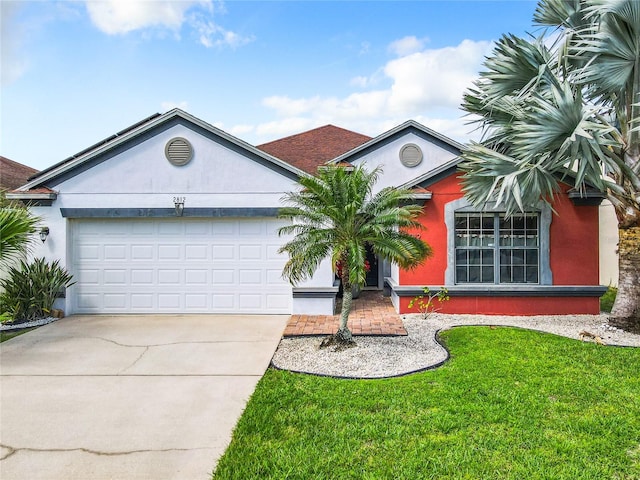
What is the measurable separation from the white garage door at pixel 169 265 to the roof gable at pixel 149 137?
1.28m

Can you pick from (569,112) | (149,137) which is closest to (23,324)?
(149,137)

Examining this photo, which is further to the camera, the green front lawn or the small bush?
the small bush

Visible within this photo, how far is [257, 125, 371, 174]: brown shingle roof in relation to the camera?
1552cm

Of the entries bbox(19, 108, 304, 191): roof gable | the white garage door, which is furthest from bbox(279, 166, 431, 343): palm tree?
the white garage door

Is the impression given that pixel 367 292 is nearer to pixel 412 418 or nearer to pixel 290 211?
pixel 290 211

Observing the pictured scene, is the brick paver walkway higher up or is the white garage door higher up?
the white garage door

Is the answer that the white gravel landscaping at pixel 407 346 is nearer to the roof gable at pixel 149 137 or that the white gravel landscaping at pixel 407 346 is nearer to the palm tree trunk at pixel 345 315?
the palm tree trunk at pixel 345 315

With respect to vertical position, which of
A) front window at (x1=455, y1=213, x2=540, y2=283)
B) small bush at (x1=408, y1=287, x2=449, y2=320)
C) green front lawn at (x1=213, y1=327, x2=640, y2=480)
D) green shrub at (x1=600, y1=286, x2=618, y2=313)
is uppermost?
front window at (x1=455, y1=213, x2=540, y2=283)

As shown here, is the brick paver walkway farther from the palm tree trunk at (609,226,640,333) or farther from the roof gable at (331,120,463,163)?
the roof gable at (331,120,463,163)

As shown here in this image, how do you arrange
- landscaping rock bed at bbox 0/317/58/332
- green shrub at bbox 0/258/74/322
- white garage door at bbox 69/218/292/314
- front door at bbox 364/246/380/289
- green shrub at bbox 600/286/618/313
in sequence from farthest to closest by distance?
front door at bbox 364/246/380/289 < green shrub at bbox 600/286/618/313 < white garage door at bbox 69/218/292/314 < green shrub at bbox 0/258/74/322 < landscaping rock bed at bbox 0/317/58/332

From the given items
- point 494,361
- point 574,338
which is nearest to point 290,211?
point 494,361

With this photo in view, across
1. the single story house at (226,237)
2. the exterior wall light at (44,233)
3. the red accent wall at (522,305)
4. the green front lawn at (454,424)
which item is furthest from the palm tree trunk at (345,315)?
the exterior wall light at (44,233)

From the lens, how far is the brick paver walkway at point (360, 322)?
7723mm

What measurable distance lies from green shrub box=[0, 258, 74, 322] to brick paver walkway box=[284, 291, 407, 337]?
5695 mm
